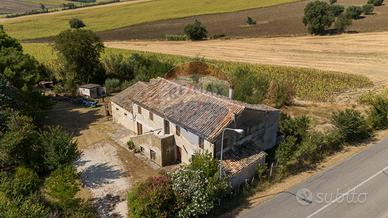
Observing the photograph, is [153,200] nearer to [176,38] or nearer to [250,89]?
[250,89]

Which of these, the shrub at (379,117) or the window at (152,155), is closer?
the window at (152,155)

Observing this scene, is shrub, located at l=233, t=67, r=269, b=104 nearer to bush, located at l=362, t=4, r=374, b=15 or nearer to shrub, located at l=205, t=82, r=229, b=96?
shrub, located at l=205, t=82, r=229, b=96

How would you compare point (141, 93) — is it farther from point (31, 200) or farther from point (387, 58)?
point (387, 58)

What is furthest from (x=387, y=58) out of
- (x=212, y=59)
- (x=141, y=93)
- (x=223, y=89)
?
(x=141, y=93)

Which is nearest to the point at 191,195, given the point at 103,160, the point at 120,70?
the point at 103,160

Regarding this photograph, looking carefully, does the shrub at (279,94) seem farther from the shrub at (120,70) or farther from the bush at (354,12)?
the bush at (354,12)

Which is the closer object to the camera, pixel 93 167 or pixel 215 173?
pixel 215 173

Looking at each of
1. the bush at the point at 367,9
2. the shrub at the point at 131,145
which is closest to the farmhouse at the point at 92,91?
the shrub at the point at 131,145
